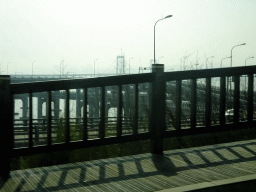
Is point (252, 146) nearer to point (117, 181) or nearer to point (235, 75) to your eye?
point (235, 75)

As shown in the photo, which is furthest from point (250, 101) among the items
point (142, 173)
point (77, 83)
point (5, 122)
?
point (5, 122)

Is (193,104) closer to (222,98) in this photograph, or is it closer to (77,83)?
(222,98)

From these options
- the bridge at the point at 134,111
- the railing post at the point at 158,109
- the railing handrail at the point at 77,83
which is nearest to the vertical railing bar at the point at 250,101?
the bridge at the point at 134,111

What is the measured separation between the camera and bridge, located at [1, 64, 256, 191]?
468 cm

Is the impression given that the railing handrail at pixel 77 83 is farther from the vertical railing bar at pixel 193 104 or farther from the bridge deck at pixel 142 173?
the bridge deck at pixel 142 173

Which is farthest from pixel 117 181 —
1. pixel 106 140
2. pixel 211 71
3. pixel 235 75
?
pixel 235 75

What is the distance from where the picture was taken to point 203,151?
19.1 feet

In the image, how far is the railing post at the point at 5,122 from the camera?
4398mm

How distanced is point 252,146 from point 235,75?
3.67 feet

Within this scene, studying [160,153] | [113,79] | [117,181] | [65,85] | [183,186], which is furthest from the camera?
[160,153]

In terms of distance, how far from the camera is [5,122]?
14.6 feet

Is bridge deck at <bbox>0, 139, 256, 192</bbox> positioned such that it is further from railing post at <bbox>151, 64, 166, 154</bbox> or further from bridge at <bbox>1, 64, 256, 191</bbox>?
railing post at <bbox>151, 64, 166, 154</bbox>

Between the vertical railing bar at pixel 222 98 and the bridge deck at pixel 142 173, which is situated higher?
the vertical railing bar at pixel 222 98

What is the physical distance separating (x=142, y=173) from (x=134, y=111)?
1.19 m
